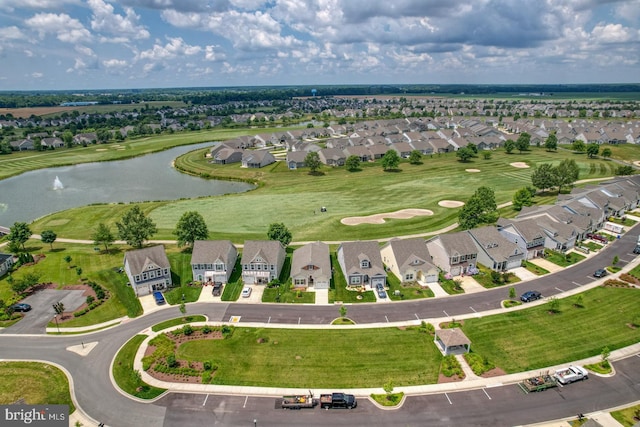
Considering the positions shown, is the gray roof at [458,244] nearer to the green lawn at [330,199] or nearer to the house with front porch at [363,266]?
the house with front porch at [363,266]

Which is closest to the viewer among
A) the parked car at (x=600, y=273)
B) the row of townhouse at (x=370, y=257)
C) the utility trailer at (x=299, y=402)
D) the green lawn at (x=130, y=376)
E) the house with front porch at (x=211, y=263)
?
the utility trailer at (x=299, y=402)

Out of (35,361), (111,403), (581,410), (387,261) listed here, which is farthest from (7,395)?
(581,410)

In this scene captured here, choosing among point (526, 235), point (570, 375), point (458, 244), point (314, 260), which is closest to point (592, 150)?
point (526, 235)

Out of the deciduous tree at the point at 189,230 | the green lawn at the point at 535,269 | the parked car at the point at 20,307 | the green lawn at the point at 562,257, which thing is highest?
the deciduous tree at the point at 189,230

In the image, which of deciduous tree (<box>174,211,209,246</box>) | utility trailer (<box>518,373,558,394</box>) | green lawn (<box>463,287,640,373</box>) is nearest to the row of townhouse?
deciduous tree (<box>174,211,209,246</box>)

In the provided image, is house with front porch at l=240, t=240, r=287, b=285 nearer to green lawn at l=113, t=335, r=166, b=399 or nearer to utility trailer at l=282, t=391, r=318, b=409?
green lawn at l=113, t=335, r=166, b=399

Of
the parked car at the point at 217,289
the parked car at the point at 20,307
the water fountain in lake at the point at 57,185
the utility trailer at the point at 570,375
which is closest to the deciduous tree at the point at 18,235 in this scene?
the parked car at the point at 20,307
